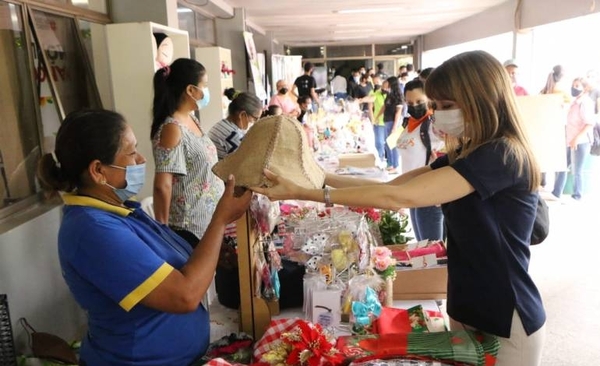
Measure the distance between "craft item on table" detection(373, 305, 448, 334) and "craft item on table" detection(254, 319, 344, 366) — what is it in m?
0.22

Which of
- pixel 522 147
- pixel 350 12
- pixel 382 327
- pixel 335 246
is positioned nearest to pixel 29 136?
pixel 335 246

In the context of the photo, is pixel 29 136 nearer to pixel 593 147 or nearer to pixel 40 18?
pixel 40 18

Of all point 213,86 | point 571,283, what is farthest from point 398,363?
point 213,86

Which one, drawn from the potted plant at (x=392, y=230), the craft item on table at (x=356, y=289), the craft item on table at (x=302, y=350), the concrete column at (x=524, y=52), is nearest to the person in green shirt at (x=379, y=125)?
the concrete column at (x=524, y=52)

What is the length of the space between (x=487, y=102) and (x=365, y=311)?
68 cm

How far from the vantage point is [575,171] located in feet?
17.7

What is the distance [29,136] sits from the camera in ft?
8.05

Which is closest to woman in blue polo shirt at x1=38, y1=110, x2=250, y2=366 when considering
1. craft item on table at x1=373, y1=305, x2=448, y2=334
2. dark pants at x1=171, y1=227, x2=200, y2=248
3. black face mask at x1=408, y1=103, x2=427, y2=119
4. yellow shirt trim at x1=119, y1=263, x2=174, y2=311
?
yellow shirt trim at x1=119, y1=263, x2=174, y2=311

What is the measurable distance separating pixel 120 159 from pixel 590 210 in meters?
5.27

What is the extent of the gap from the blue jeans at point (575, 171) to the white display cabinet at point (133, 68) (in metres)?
4.50

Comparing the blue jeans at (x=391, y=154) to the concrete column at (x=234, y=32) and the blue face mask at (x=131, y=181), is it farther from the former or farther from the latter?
the blue face mask at (x=131, y=181)

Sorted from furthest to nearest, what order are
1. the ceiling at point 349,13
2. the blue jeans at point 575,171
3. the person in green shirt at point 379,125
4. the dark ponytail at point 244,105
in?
the person in green shirt at point 379,125
the ceiling at point 349,13
the blue jeans at point 575,171
the dark ponytail at point 244,105

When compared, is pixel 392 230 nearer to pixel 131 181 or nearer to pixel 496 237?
pixel 496 237

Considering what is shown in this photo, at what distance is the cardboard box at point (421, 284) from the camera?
1.70 metres
